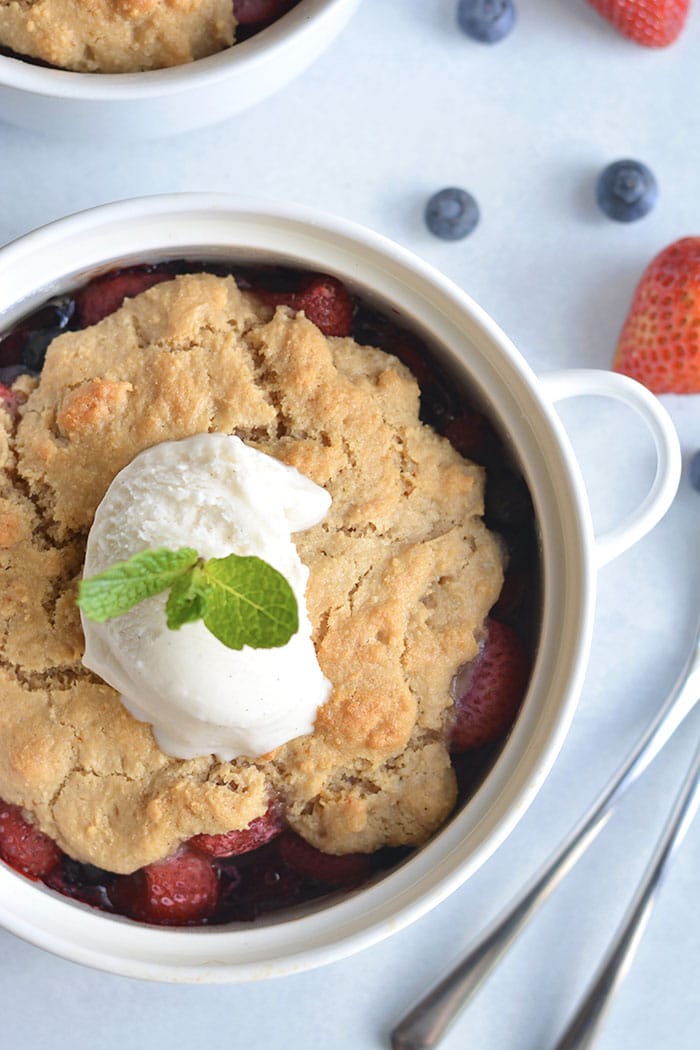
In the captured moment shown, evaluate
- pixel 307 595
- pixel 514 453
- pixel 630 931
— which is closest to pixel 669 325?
pixel 514 453

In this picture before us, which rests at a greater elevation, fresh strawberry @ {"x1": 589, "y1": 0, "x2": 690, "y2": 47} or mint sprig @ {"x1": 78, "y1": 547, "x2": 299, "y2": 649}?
fresh strawberry @ {"x1": 589, "y1": 0, "x2": 690, "y2": 47}

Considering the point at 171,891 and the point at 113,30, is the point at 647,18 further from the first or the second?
the point at 171,891

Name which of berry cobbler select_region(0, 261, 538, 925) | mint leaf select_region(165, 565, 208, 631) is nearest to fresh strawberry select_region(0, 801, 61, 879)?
berry cobbler select_region(0, 261, 538, 925)

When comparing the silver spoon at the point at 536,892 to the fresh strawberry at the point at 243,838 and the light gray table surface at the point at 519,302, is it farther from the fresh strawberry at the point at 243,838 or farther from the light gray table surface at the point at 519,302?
the fresh strawberry at the point at 243,838

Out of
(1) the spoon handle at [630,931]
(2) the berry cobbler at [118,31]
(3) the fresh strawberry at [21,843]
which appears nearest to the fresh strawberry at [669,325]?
(1) the spoon handle at [630,931]

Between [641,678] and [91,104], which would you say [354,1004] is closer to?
[641,678]

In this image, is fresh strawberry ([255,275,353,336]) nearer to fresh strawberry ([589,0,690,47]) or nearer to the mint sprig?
the mint sprig
